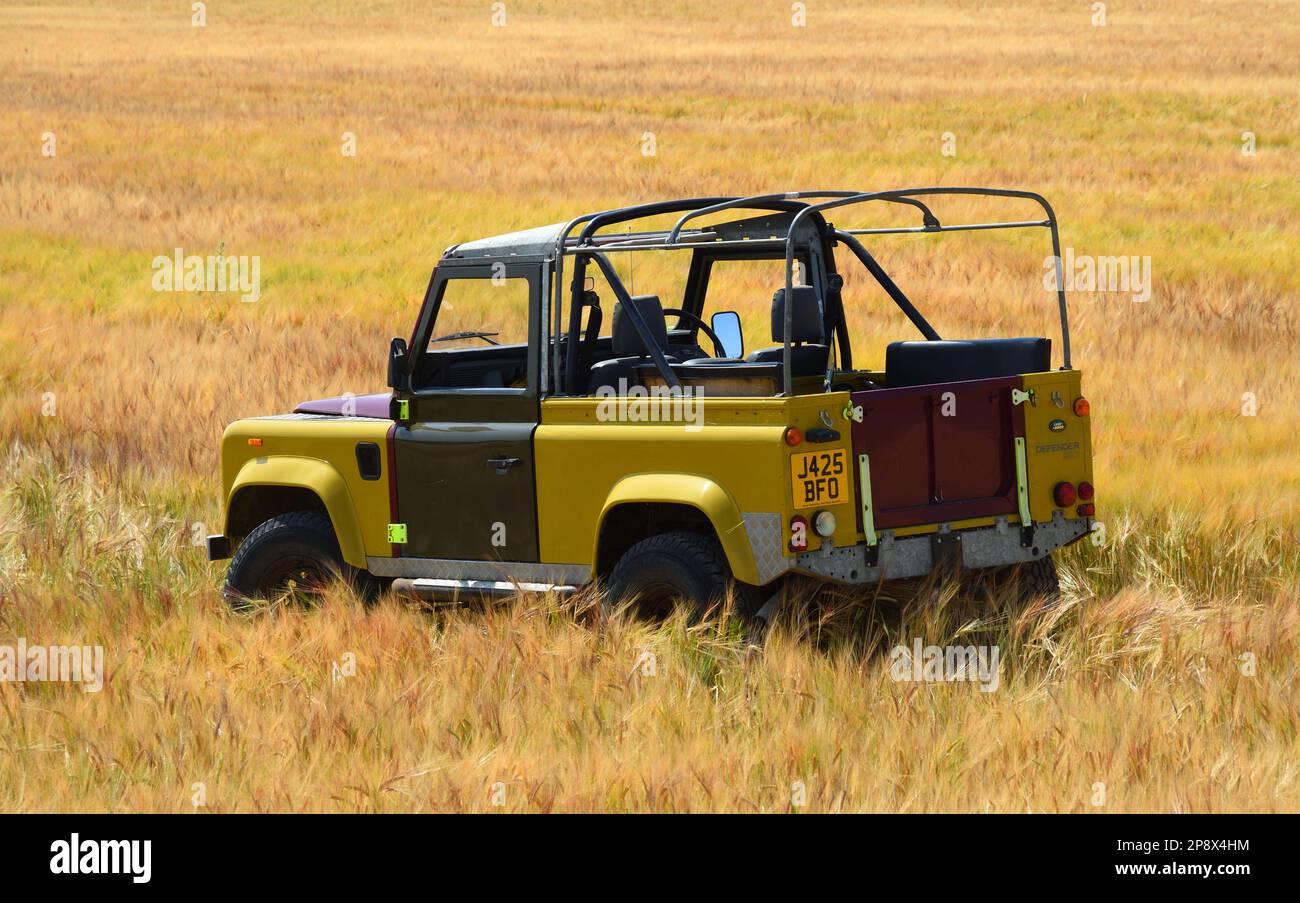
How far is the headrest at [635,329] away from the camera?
7207 millimetres

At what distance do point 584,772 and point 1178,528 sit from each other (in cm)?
446

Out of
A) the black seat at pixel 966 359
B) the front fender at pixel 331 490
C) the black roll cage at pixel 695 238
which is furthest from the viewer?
the front fender at pixel 331 490

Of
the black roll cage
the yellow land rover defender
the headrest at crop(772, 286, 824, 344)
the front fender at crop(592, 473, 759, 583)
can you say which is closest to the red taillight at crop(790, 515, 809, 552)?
the yellow land rover defender

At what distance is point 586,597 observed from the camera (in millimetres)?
7211

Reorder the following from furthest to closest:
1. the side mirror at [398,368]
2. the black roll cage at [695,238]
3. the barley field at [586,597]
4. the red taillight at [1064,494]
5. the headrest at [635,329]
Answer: the side mirror at [398,368], the red taillight at [1064,494], the headrest at [635,329], the black roll cage at [695,238], the barley field at [586,597]

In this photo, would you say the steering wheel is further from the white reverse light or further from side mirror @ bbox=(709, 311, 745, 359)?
the white reverse light

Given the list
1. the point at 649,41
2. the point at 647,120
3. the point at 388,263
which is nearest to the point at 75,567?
the point at 388,263

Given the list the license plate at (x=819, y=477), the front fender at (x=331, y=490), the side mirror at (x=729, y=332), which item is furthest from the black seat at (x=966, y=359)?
the front fender at (x=331, y=490)

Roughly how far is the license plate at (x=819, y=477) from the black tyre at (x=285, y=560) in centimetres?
240

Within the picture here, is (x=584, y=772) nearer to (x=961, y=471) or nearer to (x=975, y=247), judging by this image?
(x=961, y=471)

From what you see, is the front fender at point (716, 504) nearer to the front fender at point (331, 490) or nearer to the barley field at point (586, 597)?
the barley field at point (586, 597)

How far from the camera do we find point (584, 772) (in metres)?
5.41

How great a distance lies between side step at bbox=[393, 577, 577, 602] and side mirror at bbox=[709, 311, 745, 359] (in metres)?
1.60

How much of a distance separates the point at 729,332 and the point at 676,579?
5.96 ft
